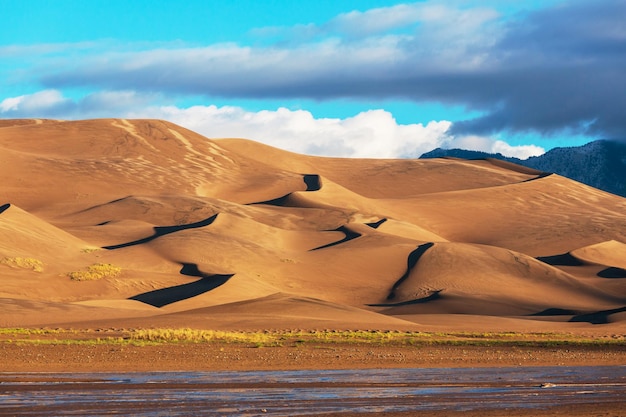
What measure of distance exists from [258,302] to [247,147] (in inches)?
4572

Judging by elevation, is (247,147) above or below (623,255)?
above

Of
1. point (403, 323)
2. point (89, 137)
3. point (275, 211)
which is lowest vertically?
point (403, 323)

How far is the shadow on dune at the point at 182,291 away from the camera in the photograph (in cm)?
7094

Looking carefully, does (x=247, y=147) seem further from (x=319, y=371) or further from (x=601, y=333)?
(x=319, y=371)

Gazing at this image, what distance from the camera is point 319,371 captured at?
1160 inches

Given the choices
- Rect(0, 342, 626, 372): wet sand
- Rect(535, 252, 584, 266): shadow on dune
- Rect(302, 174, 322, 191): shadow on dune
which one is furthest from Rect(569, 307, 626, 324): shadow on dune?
Rect(302, 174, 322, 191): shadow on dune

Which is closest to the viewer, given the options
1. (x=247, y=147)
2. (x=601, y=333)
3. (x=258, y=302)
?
(x=601, y=333)

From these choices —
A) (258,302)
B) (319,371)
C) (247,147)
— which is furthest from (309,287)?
(247,147)

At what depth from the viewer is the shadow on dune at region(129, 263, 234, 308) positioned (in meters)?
70.9

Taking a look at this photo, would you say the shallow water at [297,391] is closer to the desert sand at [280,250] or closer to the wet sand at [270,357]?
the wet sand at [270,357]

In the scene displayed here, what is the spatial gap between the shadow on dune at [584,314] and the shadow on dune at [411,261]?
500 inches

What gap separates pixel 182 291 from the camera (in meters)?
73.9

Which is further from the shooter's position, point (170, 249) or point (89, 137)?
point (89, 137)

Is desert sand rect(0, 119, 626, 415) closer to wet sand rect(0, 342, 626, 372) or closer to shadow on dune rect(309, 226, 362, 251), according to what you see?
wet sand rect(0, 342, 626, 372)
